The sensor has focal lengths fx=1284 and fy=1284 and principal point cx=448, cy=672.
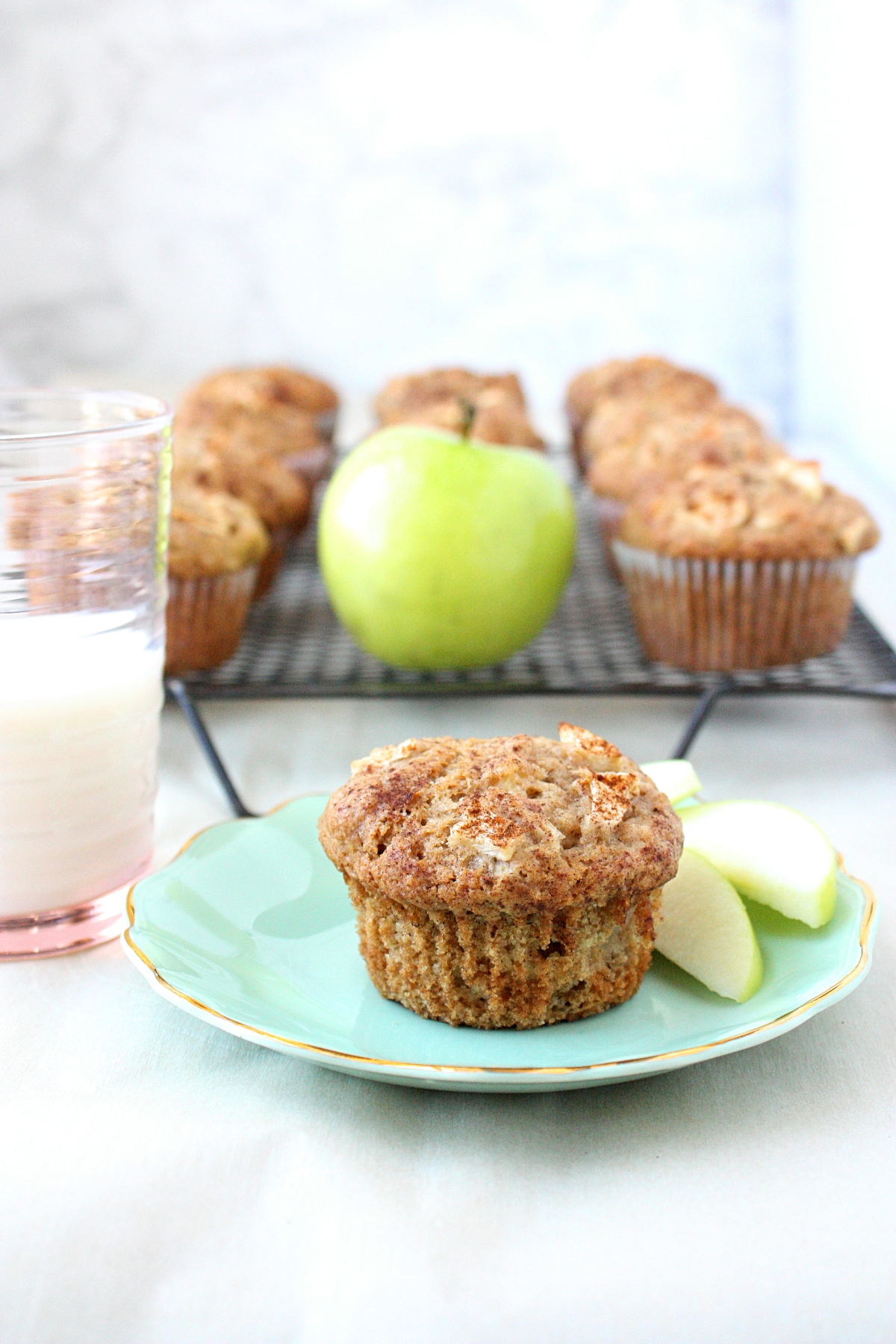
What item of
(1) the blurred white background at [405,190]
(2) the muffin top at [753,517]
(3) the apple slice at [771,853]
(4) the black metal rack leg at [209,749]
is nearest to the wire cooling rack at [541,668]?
(4) the black metal rack leg at [209,749]

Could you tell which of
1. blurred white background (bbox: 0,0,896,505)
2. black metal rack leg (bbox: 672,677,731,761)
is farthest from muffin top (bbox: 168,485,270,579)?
blurred white background (bbox: 0,0,896,505)

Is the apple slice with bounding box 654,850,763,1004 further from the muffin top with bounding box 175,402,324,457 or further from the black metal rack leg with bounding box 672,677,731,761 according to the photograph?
the muffin top with bounding box 175,402,324,457

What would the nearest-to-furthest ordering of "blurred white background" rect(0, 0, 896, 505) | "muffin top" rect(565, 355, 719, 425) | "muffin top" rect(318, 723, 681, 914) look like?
1. "muffin top" rect(318, 723, 681, 914)
2. "muffin top" rect(565, 355, 719, 425)
3. "blurred white background" rect(0, 0, 896, 505)

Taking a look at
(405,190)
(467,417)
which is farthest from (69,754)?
(405,190)

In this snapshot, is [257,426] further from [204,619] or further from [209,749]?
[209,749]

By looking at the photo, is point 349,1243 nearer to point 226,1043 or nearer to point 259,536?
point 226,1043

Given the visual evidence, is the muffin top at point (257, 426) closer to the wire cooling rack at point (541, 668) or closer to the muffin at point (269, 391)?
the muffin at point (269, 391)

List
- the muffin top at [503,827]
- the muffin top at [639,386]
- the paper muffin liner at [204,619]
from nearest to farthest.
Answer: the muffin top at [503,827]
the paper muffin liner at [204,619]
the muffin top at [639,386]
